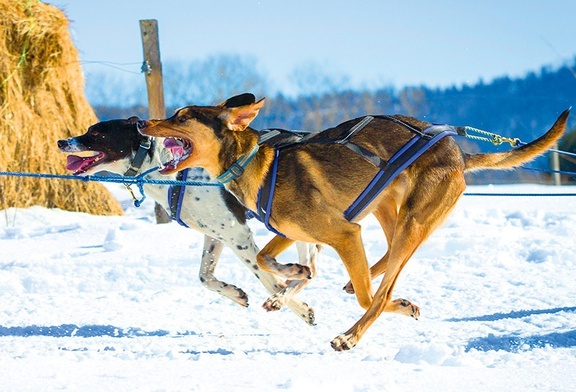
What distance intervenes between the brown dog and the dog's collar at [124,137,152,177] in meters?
1.13

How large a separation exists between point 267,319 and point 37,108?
25.8 feet

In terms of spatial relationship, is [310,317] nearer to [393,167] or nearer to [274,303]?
[274,303]

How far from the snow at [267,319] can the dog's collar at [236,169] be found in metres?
0.94

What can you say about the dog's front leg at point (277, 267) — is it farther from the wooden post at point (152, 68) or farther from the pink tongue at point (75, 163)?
the wooden post at point (152, 68)

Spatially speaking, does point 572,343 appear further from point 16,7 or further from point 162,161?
point 16,7

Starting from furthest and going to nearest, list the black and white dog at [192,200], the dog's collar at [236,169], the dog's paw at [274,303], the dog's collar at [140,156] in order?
the dog's collar at [140,156]
the black and white dog at [192,200]
the dog's paw at [274,303]
the dog's collar at [236,169]

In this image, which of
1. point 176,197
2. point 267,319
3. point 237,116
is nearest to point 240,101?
point 237,116

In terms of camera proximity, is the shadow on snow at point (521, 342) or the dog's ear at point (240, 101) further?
the shadow on snow at point (521, 342)

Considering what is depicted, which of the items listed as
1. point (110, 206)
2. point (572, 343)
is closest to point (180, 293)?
point (572, 343)

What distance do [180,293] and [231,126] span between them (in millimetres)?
2796

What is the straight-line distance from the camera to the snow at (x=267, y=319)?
362cm

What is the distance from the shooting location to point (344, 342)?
13.7 ft

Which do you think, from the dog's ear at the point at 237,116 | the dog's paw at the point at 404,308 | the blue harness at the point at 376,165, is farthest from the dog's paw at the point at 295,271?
the dog's ear at the point at 237,116

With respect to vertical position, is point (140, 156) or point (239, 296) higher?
point (140, 156)
